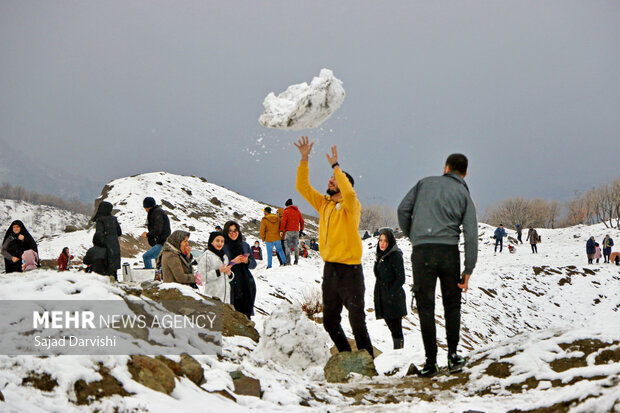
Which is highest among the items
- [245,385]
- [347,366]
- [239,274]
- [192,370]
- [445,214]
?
[445,214]

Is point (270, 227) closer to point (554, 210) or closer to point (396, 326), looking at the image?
point (396, 326)

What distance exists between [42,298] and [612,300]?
2102 centimetres

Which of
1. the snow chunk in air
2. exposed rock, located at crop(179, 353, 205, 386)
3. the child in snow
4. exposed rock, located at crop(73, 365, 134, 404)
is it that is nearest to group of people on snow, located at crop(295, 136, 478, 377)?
the snow chunk in air

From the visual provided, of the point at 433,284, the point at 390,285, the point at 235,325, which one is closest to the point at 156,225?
the point at 235,325

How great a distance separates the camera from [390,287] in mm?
6562

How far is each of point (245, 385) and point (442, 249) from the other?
206cm

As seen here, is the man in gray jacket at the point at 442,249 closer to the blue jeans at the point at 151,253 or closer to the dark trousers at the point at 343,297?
the dark trousers at the point at 343,297

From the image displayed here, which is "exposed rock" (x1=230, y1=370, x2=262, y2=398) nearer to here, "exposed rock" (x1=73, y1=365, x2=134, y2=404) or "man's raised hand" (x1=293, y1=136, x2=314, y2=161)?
"exposed rock" (x1=73, y1=365, x2=134, y2=404)

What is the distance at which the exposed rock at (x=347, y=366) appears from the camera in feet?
13.8

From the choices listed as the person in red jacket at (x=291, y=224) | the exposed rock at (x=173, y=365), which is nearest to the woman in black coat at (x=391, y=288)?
the exposed rock at (x=173, y=365)

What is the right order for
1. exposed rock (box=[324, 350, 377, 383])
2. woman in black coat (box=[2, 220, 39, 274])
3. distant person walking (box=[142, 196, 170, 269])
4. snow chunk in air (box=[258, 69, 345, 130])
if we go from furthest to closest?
woman in black coat (box=[2, 220, 39, 274]) → distant person walking (box=[142, 196, 170, 269]) → snow chunk in air (box=[258, 69, 345, 130]) → exposed rock (box=[324, 350, 377, 383])

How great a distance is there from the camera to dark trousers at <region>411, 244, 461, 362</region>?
4.08 metres

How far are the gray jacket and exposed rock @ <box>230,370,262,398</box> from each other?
1929 millimetres

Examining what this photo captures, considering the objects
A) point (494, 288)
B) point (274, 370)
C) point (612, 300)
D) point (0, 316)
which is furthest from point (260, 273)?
point (612, 300)
